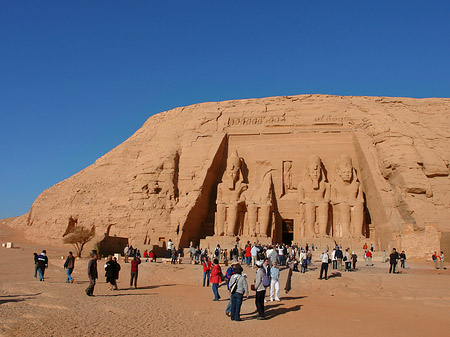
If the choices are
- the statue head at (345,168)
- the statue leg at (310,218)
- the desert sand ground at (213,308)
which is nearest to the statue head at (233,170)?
the statue leg at (310,218)

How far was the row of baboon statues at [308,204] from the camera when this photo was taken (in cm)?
2111

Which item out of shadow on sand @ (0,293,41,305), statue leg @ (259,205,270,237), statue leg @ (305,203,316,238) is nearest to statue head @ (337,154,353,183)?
statue leg @ (305,203,316,238)

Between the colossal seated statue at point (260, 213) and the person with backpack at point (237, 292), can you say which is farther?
the colossal seated statue at point (260, 213)

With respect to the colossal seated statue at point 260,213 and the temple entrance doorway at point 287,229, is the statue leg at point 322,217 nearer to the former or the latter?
the temple entrance doorway at point 287,229

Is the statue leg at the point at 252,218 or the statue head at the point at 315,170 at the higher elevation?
the statue head at the point at 315,170

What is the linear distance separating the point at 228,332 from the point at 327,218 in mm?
15910

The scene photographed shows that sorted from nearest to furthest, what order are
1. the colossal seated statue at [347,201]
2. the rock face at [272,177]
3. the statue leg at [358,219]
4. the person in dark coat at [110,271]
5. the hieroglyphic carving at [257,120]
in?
1. the person in dark coat at [110,271]
2. the rock face at [272,177]
3. the statue leg at [358,219]
4. the colossal seated statue at [347,201]
5. the hieroglyphic carving at [257,120]

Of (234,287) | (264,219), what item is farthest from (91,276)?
(264,219)

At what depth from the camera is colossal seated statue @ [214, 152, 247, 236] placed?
21.6 metres

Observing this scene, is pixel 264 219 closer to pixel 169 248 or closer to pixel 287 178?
pixel 287 178

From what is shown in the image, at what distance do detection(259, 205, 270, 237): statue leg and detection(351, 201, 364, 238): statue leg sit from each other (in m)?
4.30

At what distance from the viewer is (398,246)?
1759cm

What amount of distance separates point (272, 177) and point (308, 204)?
9.22 feet

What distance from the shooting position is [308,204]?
21688mm
